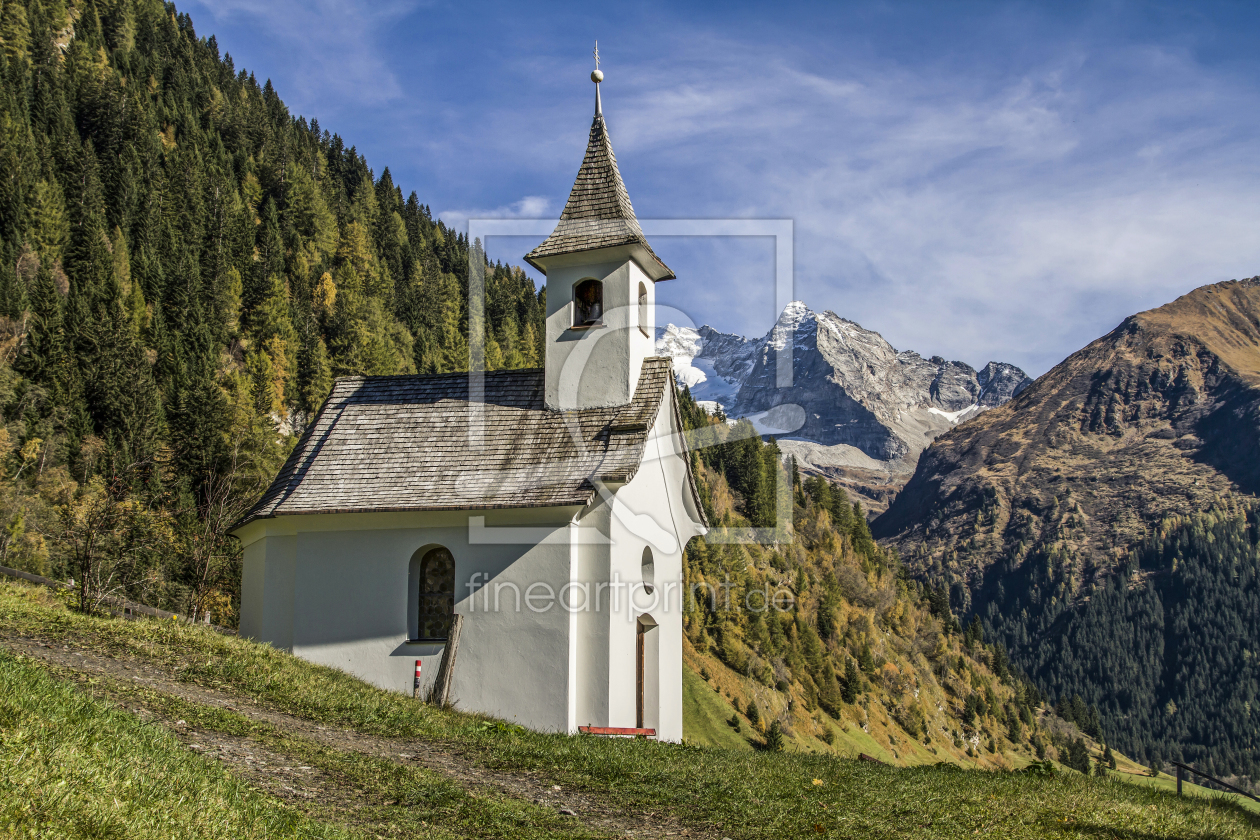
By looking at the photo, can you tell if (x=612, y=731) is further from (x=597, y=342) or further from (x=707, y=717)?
(x=707, y=717)

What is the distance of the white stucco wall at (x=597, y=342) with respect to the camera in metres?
22.2

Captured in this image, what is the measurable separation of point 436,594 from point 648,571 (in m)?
4.86

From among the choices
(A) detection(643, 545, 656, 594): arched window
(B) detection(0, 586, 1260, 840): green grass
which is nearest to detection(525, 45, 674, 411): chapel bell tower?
Answer: (A) detection(643, 545, 656, 594): arched window

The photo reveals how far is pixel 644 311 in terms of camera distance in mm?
23531

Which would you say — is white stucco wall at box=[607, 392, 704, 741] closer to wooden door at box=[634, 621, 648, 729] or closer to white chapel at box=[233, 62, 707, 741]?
white chapel at box=[233, 62, 707, 741]

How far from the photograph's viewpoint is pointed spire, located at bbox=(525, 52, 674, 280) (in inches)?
895

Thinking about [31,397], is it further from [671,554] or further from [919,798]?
[919,798]

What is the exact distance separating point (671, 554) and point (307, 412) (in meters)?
67.0

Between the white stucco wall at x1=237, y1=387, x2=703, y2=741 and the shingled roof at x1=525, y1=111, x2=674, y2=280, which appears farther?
the shingled roof at x1=525, y1=111, x2=674, y2=280

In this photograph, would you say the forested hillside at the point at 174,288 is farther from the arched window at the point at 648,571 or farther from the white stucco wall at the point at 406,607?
the arched window at the point at 648,571

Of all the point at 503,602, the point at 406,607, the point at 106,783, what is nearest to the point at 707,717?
the point at 406,607

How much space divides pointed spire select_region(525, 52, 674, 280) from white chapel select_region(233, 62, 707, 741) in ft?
0.19

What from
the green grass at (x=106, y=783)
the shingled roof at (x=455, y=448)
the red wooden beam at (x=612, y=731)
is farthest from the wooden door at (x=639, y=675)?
the green grass at (x=106, y=783)

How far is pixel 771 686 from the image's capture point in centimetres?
7150
